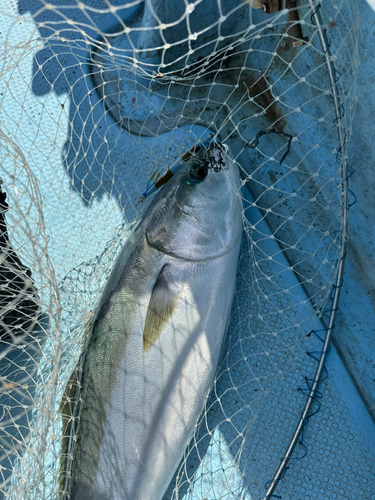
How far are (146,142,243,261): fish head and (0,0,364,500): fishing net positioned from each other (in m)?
0.18

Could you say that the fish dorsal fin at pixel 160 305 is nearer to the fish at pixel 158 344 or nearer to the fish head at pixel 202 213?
the fish at pixel 158 344

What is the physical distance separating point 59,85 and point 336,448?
8.76 ft

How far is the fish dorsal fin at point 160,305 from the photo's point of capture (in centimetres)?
177

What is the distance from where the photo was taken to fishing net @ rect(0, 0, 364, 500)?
1.81 meters

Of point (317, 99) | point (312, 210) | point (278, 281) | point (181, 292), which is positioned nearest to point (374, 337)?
point (278, 281)

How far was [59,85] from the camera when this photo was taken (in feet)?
8.36

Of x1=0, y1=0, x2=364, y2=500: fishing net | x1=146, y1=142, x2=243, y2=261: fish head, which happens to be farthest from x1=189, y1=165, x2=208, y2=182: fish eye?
x1=0, y1=0, x2=364, y2=500: fishing net

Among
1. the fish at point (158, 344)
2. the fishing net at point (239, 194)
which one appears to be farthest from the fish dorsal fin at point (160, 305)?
the fishing net at point (239, 194)

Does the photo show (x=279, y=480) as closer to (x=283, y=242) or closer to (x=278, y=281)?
(x=278, y=281)

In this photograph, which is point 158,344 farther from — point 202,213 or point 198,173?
point 198,173

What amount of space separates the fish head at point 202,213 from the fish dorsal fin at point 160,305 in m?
0.13

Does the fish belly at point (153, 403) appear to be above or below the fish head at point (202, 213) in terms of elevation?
below

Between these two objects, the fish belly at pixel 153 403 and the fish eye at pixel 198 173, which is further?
the fish eye at pixel 198 173

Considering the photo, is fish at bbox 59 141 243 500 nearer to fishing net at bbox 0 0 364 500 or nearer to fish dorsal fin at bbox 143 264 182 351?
Result: fish dorsal fin at bbox 143 264 182 351
